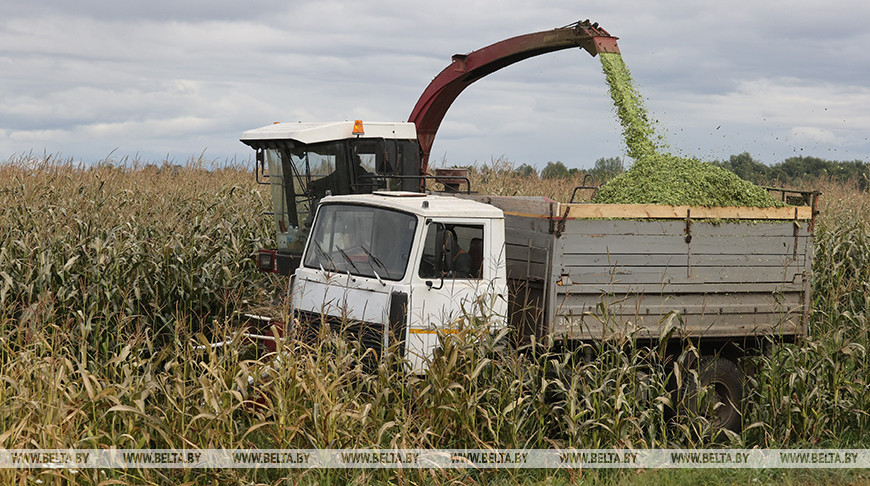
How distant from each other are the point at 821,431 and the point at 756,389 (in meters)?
0.62

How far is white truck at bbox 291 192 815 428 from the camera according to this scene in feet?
21.2

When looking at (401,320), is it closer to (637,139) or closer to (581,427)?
(581,427)

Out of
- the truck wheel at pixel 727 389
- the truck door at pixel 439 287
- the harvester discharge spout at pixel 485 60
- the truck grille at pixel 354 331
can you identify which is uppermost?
the harvester discharge spout at pixel 485 60

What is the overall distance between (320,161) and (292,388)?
186 inches

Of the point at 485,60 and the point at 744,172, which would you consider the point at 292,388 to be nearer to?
the point at 485,60

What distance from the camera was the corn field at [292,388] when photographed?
5168 mm

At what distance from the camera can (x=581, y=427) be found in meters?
5.83

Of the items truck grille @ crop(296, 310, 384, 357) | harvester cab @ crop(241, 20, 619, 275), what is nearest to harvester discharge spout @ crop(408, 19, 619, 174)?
harvester cab @ crop(241, 20, 619, 275)

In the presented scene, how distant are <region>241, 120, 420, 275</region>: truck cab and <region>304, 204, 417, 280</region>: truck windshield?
6.17 feet

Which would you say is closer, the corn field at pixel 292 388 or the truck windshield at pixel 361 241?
the corn field at pixel 292 388

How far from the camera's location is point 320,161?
9.55m

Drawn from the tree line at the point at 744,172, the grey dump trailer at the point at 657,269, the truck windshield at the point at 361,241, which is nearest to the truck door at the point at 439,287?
the truck windshield at the point at 361,241

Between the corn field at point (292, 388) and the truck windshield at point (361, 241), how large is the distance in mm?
797

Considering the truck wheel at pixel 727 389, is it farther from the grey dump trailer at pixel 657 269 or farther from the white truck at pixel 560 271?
the grey dump trailer at pixel 657 269
